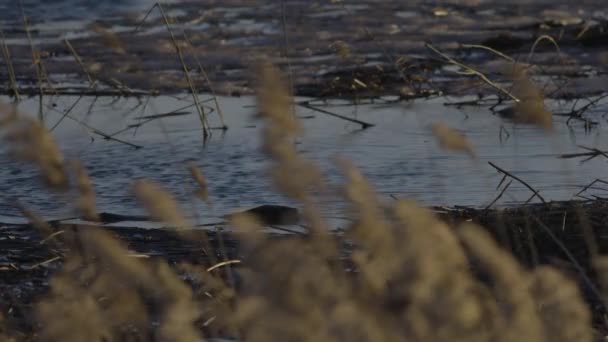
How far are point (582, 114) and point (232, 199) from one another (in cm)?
220

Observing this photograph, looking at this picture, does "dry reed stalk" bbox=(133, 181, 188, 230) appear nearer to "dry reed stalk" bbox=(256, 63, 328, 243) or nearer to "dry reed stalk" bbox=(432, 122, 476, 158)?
"dry reed stalk" bbox=(256, 63, 328, 243)

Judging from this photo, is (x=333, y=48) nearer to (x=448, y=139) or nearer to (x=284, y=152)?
(x=448, y=139)

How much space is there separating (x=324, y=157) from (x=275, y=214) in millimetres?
1167

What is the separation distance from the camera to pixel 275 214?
15.2 ft

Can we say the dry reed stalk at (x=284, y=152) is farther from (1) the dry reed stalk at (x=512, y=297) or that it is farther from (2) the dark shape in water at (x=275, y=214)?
(2) the dark shape in water at (x=275, y=214)

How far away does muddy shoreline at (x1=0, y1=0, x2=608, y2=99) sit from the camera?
7.70 meters

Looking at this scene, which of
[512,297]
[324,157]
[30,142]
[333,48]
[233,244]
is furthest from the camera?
[333,48]

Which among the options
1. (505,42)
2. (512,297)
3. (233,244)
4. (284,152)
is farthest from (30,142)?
(505,42)

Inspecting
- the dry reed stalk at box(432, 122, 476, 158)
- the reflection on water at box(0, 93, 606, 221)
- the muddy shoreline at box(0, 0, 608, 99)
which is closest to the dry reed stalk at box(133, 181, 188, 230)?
the dry reed stalk at box(432, 122, 476, 158)

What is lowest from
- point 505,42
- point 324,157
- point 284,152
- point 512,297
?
point 505,42

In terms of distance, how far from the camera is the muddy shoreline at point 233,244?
3602 mm

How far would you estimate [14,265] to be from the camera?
3818 millimetres

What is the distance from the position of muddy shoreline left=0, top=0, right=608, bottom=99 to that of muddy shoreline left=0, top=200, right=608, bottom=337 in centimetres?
106

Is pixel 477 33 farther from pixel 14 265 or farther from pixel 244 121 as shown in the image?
pixel 14 265
